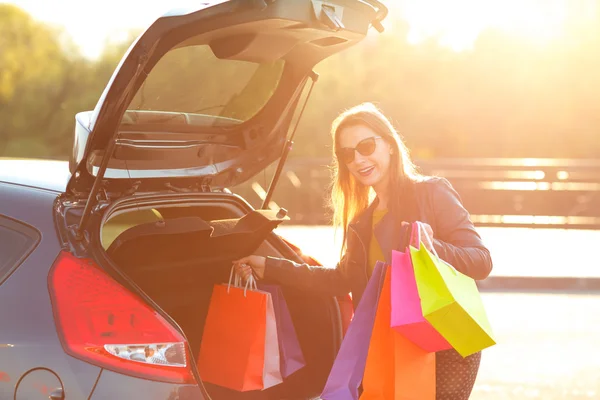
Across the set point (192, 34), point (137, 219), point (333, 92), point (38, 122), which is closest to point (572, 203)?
point (333, 92)

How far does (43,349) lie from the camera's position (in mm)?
2566

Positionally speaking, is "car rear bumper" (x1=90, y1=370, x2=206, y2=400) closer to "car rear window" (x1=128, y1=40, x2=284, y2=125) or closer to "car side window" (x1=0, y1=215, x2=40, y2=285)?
"car side window" (x1=0, y1=215, x2=40, y2=285)

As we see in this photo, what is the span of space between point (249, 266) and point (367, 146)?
2.08 ft

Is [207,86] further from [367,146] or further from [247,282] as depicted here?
[247,282]

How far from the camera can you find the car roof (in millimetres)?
3014

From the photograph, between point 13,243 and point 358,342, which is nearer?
point 13,243

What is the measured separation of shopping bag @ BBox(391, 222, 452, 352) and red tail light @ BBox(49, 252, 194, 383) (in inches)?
25.1

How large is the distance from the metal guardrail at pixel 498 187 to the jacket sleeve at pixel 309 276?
14.8 m

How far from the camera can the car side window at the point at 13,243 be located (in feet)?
8.98

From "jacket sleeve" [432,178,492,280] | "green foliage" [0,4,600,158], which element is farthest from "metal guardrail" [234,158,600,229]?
"jacket sleeve" [432,178,492,280]

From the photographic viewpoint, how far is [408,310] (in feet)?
9.21

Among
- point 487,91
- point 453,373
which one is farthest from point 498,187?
point 453,373

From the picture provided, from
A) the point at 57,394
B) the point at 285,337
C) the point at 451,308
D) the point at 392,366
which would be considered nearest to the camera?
the point at 57,394

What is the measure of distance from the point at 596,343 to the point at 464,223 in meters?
4.94
